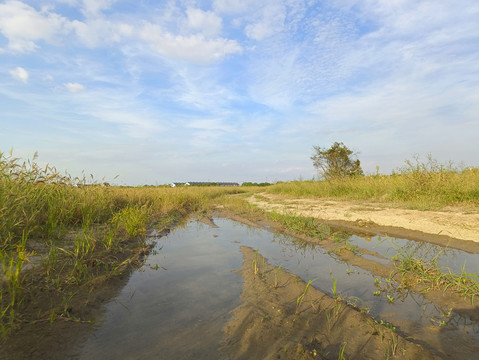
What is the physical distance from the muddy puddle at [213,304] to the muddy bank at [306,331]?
147 mm

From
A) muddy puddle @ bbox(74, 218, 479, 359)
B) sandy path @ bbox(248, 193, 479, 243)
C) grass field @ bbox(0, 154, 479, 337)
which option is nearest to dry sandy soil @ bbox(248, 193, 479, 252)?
sandy path @ bbox(248, 193, 479, 243)

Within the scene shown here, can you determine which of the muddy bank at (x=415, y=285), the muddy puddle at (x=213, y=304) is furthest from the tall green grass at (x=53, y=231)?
the muddy bank at (x=415, y=285)

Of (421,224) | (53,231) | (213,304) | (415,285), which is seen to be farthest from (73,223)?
(421,224)

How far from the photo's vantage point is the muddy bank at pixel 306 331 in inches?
70.5

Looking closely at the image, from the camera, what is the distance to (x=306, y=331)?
207cm

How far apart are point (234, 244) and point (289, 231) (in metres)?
1.55

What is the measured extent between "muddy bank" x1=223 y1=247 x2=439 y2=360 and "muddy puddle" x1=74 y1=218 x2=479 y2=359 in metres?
0.15

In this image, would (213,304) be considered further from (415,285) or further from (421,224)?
(421,224)

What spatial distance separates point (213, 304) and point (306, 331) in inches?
36.5

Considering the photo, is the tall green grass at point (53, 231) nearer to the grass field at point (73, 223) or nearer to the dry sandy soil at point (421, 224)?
the grass field at point (73, 223)

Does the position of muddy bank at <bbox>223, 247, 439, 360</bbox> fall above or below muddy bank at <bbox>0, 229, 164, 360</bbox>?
below

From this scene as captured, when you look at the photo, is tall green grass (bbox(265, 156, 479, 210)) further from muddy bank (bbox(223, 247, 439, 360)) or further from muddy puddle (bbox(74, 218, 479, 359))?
muddy bank (bbox(223, 247, 439, 360))

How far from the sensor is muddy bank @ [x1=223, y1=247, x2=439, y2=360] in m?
1.79

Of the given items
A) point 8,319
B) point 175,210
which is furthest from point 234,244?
point 175,210
